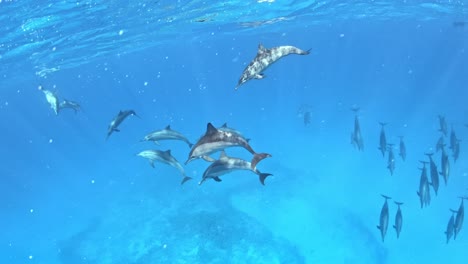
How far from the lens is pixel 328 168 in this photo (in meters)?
25.1

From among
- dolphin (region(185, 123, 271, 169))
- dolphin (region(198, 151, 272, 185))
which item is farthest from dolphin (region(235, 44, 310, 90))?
dolphin (region(198, 151, 272, 185))

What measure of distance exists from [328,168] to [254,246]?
33.4ft

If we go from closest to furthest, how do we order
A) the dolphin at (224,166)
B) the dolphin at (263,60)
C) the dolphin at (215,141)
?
the dolphin at (215,141)
the dolphin at (263,60)
the dolphin at (224,166)

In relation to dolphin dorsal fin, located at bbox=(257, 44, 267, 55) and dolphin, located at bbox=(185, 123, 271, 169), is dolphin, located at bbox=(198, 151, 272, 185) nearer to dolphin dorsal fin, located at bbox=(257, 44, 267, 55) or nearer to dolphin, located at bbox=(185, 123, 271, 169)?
dolphin, located at bbox=(185, 123, 271, 169)

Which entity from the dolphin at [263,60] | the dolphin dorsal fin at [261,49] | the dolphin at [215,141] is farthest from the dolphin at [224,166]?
the dolphin dorsal fin at [261,49]

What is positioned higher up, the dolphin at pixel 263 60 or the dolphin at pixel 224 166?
the dolphin at pixel 263 60

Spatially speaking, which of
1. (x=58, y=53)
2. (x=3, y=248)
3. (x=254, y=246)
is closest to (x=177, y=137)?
(x=254, y=246)

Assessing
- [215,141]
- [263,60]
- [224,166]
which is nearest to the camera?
[215,141]

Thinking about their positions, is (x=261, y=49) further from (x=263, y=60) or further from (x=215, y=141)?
(x=215, y=141)

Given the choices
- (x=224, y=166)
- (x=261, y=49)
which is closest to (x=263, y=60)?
(x=261, y=49)

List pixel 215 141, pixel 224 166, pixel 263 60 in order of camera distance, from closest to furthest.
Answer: pixel 215 141
pixel 263 60
pixel 224 166

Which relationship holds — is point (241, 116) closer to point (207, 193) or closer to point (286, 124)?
point (286, 124)

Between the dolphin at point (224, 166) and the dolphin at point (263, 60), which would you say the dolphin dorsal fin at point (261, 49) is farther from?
the dolphin at point (224, 166)

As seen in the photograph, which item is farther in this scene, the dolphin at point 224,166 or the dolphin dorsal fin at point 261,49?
the dolphin at point 224,166
